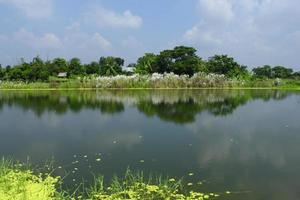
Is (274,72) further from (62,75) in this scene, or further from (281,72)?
(62,75)

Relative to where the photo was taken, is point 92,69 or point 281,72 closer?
point 92,69

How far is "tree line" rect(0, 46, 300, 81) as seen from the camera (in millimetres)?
50781

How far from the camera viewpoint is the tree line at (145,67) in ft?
167

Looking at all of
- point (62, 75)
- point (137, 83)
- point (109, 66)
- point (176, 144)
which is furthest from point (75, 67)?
point (176, 144)

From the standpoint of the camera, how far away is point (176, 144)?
41.0 feet

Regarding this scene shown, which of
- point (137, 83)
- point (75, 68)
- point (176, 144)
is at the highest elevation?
point (75, 68)

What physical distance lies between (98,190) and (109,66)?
47766 mm

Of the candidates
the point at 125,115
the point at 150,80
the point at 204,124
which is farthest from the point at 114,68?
the point at 204,124

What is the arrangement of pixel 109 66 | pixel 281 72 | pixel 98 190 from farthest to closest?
pixel 281 72, pixel 109 66, pixel 98 190

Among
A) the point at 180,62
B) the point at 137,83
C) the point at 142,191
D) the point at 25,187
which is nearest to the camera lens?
the point at 25,187

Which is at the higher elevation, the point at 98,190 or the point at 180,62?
the point at 180,62

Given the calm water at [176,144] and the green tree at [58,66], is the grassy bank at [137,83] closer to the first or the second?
the green tree at [58,66]

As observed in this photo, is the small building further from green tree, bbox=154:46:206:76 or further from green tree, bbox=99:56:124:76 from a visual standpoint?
green tree, bbox=154:46:206:76

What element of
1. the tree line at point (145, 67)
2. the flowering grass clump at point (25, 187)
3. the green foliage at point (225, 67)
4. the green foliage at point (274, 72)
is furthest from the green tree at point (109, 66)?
the flowering grass clump at point (25, 187)
